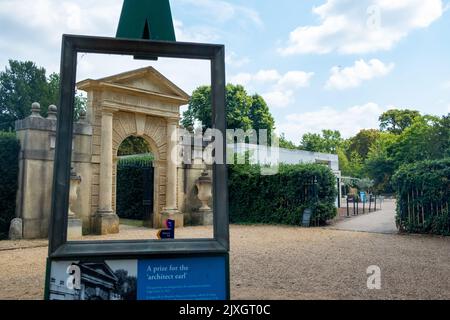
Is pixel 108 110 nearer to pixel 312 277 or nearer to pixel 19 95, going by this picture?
pixel 312 277

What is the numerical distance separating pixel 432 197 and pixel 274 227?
4896mm

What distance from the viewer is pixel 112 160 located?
777 cm

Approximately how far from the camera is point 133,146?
8.15m

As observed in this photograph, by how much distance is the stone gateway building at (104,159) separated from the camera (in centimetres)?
654

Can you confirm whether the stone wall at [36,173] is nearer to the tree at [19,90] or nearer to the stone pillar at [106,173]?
the stone pillar at [106,173]

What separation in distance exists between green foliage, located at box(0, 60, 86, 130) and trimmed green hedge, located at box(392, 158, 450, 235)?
21805 mm

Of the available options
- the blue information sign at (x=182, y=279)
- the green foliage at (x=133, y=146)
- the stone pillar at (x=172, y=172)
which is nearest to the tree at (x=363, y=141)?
the stone pillar at (x=172, y=172)

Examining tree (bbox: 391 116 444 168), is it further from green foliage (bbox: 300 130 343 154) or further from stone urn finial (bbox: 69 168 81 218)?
stone urn finial (bbox: 69 168 81 218)

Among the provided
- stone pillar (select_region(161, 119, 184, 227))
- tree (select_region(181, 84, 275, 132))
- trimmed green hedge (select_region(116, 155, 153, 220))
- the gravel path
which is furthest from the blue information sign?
tree (select_region(181, 84, 275, 132))

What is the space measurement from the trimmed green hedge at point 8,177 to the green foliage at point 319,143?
41.6 m

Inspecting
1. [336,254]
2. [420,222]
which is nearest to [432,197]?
[420,222]

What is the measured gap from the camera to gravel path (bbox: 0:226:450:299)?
169 inches

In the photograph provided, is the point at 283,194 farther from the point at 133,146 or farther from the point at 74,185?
the point at 74,185

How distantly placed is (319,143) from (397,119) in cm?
1066
